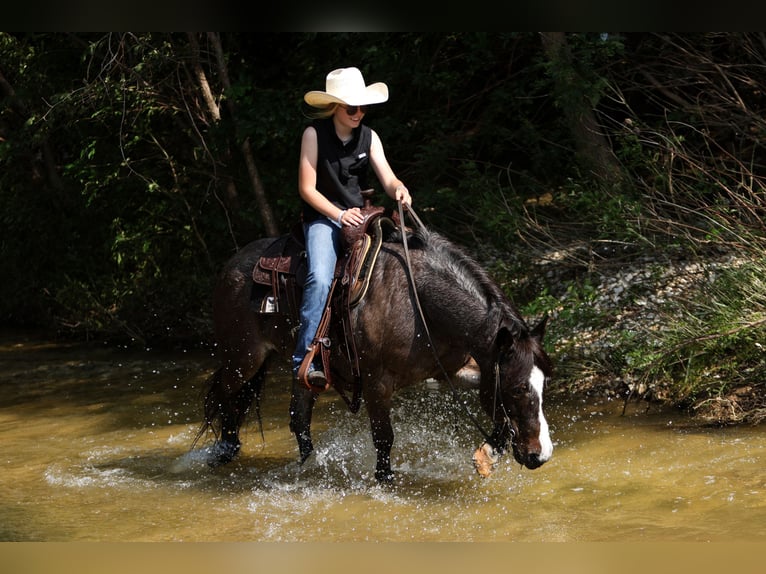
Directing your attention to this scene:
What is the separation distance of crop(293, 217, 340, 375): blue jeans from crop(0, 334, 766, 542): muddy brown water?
3.19 feet

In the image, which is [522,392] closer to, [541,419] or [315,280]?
[541,419]

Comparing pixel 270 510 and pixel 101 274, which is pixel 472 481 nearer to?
pixel 270 510

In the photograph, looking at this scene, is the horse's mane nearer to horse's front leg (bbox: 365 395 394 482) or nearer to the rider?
the rider

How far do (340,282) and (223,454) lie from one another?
1791 millimetres

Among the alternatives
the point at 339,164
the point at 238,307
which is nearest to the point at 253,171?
the point at 238,307

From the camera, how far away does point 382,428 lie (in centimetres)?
578

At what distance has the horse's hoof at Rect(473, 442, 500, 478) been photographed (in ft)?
17.2

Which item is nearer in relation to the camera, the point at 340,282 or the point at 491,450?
the point at 491,450

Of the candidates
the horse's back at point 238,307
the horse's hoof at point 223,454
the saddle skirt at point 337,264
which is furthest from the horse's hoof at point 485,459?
the horse's hoof at point 223,454

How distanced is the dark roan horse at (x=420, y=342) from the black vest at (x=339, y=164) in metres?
0.39

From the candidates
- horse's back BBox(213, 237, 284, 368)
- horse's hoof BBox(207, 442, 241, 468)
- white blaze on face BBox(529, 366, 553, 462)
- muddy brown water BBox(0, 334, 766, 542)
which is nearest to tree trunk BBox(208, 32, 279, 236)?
muddy brown water BBox(0, 334, 766, 542)

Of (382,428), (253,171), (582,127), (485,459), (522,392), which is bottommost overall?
(485,459)

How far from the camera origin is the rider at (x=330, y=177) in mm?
5617

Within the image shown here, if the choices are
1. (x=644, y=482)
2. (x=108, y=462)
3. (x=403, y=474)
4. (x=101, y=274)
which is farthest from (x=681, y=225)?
(x=101, y=274)
